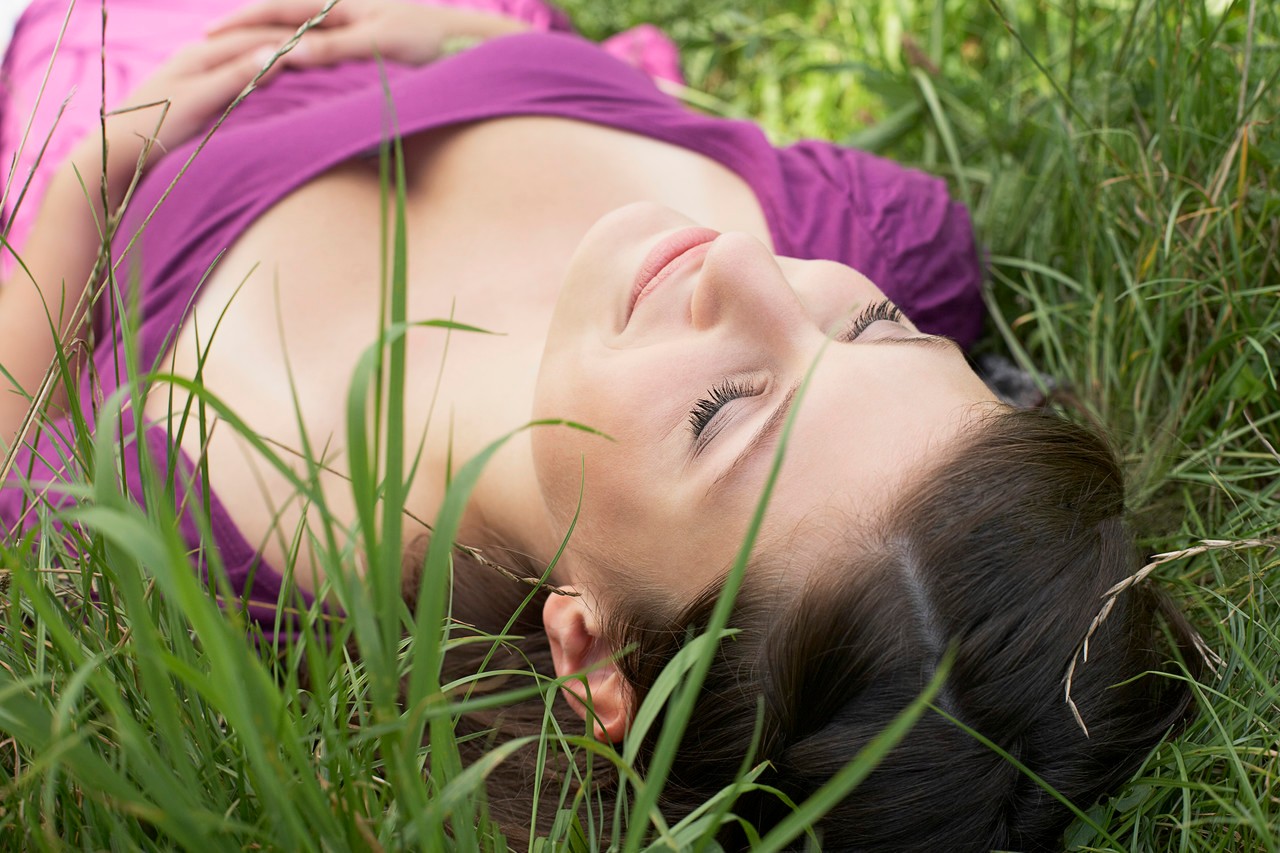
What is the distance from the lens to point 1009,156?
2633 mm

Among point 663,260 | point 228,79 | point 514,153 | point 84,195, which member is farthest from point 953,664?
point 228,79

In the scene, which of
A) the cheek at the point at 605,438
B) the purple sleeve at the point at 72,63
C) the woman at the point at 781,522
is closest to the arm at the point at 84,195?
the woman at the point at 781,522

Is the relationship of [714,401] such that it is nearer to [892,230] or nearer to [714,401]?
[714,401]

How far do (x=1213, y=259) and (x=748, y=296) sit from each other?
3.51 feet

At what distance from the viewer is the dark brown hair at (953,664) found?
4.34 ft

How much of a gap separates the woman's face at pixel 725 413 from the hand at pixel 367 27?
1783 mm

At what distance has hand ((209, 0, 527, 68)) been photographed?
2812mm

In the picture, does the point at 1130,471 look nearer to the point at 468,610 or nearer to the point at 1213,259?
the point at 1213,259

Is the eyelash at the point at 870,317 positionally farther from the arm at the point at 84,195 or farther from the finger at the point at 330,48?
the finger at the point at 330,48

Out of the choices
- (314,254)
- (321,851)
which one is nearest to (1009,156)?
(314,254)

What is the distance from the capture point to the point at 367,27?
2.90 metres

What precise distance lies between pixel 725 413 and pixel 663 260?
1.04 ft

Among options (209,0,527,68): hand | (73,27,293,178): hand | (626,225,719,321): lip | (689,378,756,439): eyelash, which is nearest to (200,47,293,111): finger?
(73,27,293,178): hand

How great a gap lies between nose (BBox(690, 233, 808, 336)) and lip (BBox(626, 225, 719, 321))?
11 centimetres
